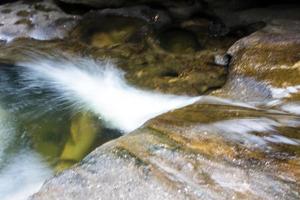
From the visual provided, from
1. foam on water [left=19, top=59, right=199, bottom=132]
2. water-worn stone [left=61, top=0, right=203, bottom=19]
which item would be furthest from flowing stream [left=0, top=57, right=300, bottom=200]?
water-worn stone [left=61, top=0, right=203, bottom=19]

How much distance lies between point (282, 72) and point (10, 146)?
366 cm

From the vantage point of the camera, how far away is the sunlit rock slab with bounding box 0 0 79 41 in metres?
8.52

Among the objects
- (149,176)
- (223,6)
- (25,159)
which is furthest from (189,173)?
(223,6)

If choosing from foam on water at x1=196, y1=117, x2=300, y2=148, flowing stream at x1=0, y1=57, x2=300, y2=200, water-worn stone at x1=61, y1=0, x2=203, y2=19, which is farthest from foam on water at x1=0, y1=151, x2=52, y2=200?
water-worn stone at x1=61, y1=0, x2=203, y2=19

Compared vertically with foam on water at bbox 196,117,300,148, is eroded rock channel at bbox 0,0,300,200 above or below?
below

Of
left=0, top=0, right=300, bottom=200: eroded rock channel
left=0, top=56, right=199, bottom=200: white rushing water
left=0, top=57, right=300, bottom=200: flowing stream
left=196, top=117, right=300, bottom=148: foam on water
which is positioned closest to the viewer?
left=0, top=0, right=300, bottom=200: eroded rock channel

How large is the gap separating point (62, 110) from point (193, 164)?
2.98m

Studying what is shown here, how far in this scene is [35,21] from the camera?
879 cm

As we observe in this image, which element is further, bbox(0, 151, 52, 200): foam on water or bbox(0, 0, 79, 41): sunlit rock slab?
bbox(0, 0, 79, 41): sunlit rock slab

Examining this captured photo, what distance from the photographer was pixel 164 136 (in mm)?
4215

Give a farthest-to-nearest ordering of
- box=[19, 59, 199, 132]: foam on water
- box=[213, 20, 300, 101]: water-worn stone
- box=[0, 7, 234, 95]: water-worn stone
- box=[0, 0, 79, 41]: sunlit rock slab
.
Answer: box=[0, 0, 79, 41]: sunlit rock slab → box=[0, 7, 234, 95]: water-worn stone → box=[19, 59, 199, 132]: foam on water → box=[213, 20, 300, 101]: water-worn stone

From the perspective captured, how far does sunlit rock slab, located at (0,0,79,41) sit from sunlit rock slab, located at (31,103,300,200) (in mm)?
4664

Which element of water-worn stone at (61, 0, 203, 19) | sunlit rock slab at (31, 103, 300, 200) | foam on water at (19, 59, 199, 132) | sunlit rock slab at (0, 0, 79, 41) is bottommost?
foam on water at (19, 59, 199, 132)

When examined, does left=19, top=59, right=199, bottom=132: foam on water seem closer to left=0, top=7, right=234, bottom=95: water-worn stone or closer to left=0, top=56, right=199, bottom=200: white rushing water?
left=0, top=56, right=199, bottom=200: white rushing water
